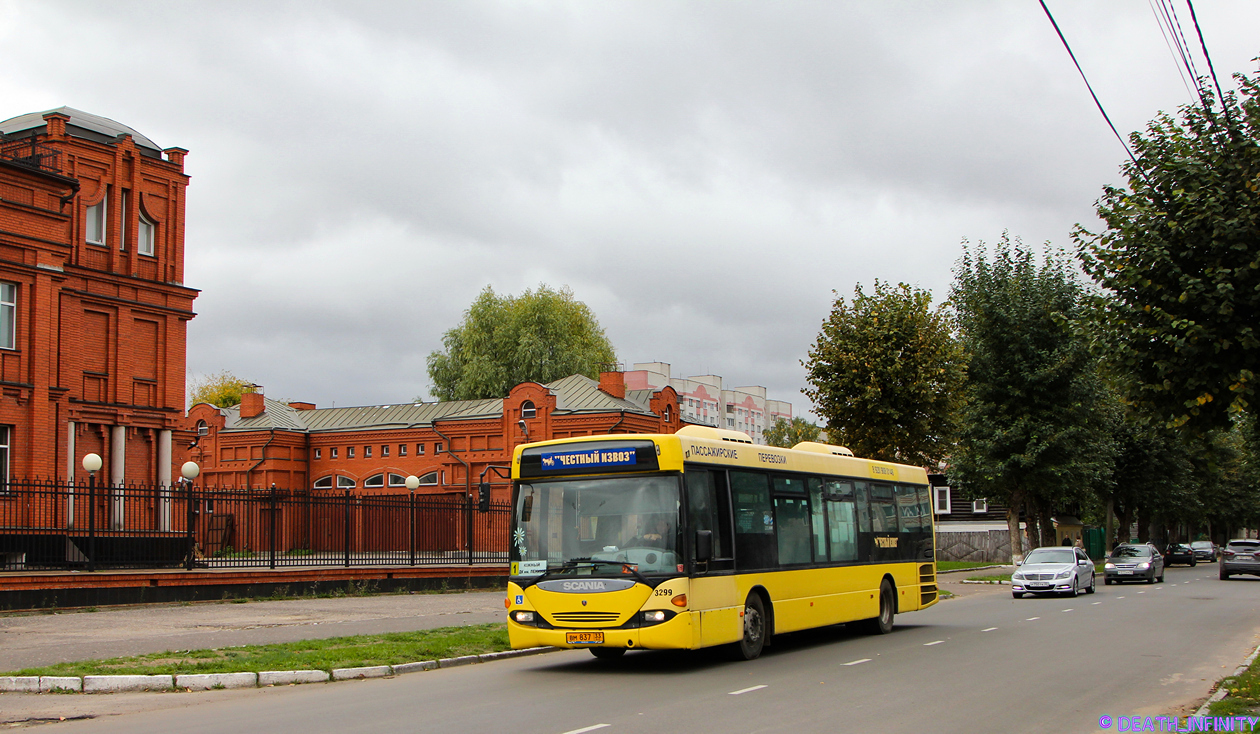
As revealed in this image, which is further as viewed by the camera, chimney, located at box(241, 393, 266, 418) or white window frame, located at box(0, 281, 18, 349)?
chimney, located at box(241, 393, 266, 418)

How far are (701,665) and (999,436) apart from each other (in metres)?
30.4

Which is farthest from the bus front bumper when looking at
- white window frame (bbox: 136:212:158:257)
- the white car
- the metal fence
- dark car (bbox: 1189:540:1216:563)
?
dark car (bbox: 1189:540:1216:563)

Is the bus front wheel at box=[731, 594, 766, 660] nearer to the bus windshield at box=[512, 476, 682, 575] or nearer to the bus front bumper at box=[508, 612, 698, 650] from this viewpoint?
the bus front bumper at box=[508, 612, 698, 650]

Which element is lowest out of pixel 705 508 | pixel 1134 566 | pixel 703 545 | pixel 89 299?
pixel 1134 566

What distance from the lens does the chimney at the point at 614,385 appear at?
55.0 meters

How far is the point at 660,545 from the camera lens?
13344mm

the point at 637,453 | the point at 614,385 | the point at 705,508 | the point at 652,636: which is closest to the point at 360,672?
the point at 652,636

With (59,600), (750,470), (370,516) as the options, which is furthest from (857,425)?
(59,600)

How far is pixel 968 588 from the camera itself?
37.3 meters

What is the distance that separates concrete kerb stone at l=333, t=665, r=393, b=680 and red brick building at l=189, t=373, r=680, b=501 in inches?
1537

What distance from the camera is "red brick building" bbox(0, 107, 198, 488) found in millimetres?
29031

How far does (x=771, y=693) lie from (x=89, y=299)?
93.4 feet

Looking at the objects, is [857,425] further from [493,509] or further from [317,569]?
[317,569]

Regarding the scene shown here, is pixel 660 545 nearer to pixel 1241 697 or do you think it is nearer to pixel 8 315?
pixel 1241 697
